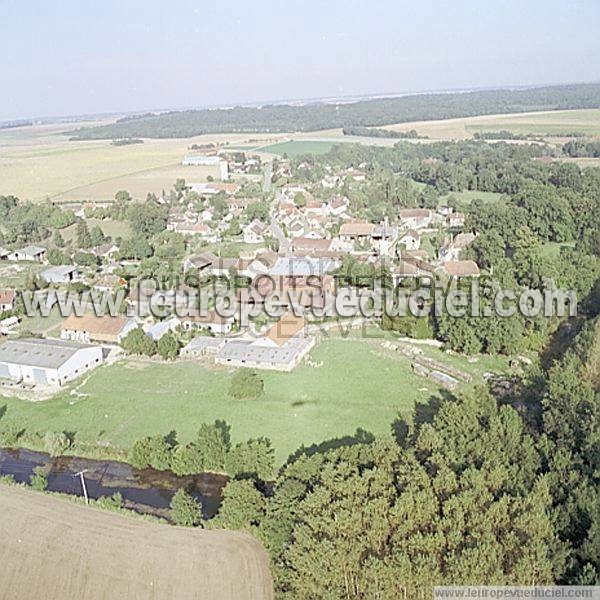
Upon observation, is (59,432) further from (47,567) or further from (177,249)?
(177,249)

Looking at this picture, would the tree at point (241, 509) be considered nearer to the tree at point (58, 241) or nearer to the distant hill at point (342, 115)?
the tree at point (58, 241)

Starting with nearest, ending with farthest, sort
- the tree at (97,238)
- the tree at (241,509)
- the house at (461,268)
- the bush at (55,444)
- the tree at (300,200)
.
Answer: the tree at (241,509) → the bush at (55,444) → the house at (461,268) → the tree at (97,238) → the tree at (300,200)

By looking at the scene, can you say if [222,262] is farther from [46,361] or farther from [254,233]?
[46,361]

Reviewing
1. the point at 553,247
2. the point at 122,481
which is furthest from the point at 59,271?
the point at 553,247

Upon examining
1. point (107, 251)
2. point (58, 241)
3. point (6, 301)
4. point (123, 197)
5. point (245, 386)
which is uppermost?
point (123, 197)

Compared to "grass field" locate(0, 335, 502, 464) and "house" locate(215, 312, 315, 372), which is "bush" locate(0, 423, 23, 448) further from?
"house" locate(215, 312, 315, 372)

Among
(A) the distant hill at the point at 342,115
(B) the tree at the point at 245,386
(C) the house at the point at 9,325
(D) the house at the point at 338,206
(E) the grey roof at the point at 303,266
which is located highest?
(A) the distant hill at the point at 342,115

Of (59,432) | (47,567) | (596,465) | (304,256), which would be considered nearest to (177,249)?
(304,256)

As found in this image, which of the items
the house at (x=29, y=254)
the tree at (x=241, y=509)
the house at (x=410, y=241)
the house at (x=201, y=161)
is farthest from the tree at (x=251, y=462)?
the house at (x=201, y=161)
